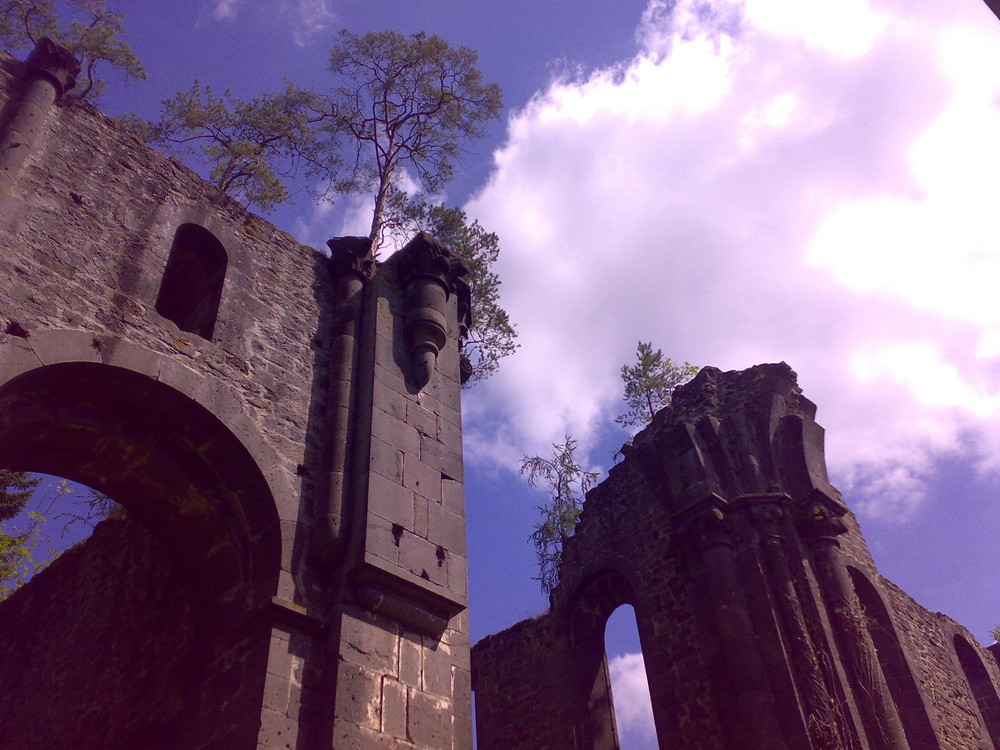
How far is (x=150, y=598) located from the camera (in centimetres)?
716

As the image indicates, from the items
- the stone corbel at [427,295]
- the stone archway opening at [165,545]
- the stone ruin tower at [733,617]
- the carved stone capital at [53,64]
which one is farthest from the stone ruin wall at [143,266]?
the stone ruin tower at [733,617]

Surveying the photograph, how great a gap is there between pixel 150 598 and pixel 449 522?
286cm

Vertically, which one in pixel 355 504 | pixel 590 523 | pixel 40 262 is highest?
pixel 590 523

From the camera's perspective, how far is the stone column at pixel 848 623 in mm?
9086

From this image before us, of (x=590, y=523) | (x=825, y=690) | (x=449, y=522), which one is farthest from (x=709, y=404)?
(x=449, y=522)

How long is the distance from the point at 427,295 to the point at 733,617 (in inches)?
221

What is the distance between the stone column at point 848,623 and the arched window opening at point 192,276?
8029 millimetres

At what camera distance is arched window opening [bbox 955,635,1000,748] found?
48.8 ft

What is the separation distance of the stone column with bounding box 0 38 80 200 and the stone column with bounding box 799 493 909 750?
964 cm

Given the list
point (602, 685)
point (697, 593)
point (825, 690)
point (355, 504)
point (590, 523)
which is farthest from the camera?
point (590, 523)

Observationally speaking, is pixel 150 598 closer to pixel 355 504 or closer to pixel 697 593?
pixel 355 504

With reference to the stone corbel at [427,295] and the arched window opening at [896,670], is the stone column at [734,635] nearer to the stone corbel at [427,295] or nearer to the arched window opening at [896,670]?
the arched window opening at [896,670]

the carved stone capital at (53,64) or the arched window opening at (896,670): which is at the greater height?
the carved stone capital at (53,64)

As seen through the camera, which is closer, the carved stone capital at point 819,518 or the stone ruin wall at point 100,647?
the stone ruin wall at point 100,647
